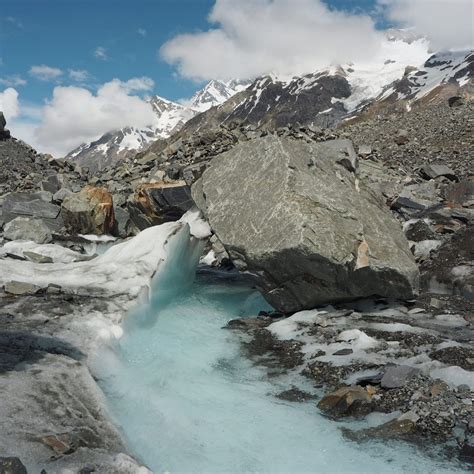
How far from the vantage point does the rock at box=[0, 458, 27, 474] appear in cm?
487

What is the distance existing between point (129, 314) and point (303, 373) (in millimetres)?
4350

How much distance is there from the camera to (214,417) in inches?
304

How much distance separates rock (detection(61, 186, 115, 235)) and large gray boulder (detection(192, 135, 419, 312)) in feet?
40.3

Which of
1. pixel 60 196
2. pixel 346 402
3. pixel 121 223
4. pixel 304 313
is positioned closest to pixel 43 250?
pixel 121 223

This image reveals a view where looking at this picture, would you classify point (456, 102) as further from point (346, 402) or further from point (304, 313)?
point (346, 402)

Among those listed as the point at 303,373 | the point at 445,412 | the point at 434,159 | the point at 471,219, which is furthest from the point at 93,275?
the point at 434,159

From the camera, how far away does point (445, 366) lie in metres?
8.45

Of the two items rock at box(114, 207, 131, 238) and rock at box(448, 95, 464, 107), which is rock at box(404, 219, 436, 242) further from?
rock at box(448, 95, 464, 107)

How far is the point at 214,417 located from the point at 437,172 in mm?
20565

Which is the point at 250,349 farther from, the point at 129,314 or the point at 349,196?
the point at 349,196

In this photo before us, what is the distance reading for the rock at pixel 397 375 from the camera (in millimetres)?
8039

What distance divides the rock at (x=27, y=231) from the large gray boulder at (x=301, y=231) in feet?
34.0

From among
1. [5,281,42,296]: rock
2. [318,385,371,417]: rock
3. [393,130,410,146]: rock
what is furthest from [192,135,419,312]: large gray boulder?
[393,130,410,146]: rock

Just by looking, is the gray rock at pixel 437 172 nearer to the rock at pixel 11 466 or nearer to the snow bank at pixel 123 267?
the snow bank at pixel 123 267
